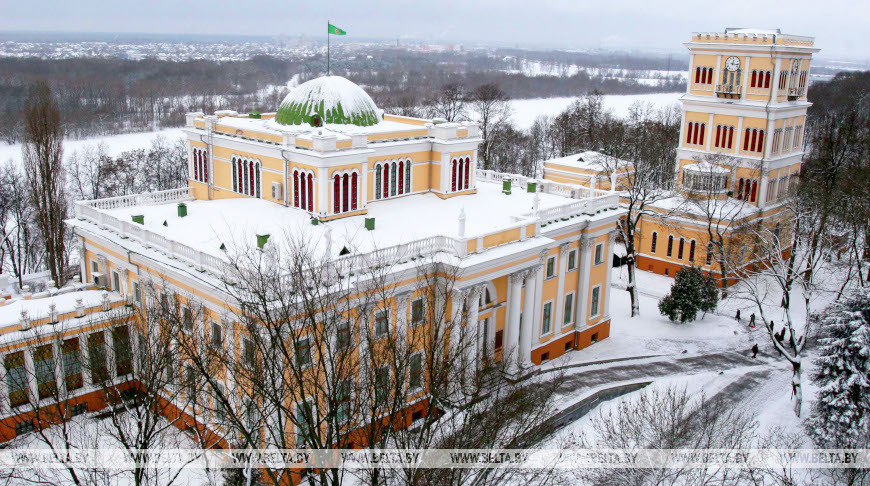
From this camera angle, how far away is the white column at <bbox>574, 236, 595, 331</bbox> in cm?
3403

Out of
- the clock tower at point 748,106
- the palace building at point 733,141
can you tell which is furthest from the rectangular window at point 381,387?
the clock tower at point 748,106

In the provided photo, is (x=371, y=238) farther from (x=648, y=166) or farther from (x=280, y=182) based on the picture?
(x=648, y=166)

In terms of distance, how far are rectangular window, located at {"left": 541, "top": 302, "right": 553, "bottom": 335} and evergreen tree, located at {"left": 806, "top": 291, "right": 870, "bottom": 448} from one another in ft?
37.7

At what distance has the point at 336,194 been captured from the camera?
3045 centimetres

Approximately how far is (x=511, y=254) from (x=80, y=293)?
17.3 m

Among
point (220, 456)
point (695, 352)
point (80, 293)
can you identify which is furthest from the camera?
point (695, 352)

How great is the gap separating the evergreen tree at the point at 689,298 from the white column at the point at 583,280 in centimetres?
688

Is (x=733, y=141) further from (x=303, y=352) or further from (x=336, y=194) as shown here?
(x=303, y=352)

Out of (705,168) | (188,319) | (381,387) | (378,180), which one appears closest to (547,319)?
(378,180)

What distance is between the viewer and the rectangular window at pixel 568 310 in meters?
34.6

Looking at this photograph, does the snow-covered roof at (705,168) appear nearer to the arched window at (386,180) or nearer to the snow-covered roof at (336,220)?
the snow-covered roof at (336,220)

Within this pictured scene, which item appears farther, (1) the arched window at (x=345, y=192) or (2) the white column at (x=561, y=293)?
(2) the white column at (x=561, y=293)

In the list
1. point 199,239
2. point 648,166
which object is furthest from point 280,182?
point 648,166

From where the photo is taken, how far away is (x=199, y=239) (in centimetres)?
2795
